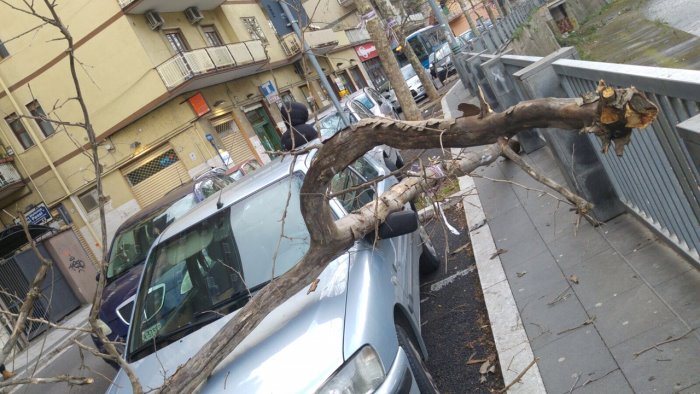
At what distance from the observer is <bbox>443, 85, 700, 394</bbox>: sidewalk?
10.6 feet

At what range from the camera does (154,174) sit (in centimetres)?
2597

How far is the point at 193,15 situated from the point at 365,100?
1701cm

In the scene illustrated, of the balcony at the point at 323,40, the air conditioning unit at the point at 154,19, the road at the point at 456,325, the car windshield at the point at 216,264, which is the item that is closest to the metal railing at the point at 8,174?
the air conditioning unit at the point at 154,19

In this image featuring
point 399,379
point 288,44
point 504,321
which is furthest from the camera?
point 288,44

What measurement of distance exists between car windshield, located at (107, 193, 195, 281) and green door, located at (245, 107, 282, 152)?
2046 centimetres

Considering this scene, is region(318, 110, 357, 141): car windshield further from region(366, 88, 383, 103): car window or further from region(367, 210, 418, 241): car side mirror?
region(367, 210, 418, 241): car side mirror

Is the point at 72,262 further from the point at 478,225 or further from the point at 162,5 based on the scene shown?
the point at 478,225

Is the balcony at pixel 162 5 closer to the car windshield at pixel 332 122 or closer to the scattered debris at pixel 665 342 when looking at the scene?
the car windshield at pixel 332 122

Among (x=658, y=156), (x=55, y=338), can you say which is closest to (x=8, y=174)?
(x=55, y=338)

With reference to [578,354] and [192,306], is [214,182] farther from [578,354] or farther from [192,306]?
[578,354]

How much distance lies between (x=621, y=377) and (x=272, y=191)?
2713mm

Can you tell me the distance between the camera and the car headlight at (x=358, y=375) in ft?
9.41

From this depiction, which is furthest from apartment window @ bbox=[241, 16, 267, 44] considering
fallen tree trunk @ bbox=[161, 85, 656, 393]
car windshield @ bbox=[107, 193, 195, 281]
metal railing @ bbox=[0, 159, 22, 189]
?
fallen tree trunk @ bbox=[161, 85, 656, 393]

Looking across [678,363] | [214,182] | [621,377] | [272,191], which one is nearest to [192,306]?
[272,191]
